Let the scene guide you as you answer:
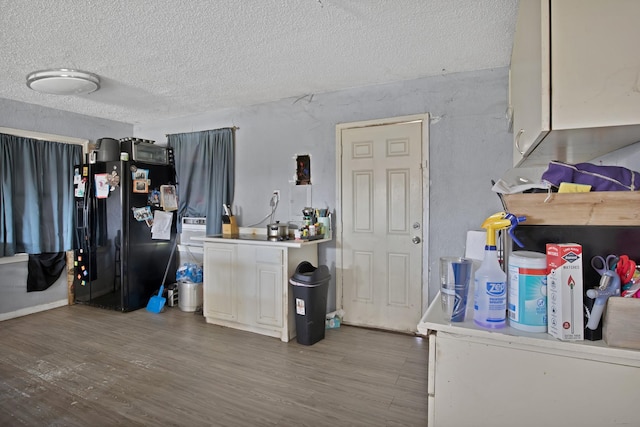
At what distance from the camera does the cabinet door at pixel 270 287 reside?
128 inches

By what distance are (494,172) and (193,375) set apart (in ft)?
9.80

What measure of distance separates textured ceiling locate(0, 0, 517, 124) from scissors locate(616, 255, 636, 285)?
1.73m

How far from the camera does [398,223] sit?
3.39m

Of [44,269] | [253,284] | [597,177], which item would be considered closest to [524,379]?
[597,177]

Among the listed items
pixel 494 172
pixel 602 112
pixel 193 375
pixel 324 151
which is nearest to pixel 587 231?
pixel 602 112

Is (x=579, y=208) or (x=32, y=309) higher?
(x=579, y=208)

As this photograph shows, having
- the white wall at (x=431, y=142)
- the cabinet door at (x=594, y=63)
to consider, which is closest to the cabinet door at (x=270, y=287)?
the white wall at (x=431, y=142)

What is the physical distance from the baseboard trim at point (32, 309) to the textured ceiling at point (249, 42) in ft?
8.07

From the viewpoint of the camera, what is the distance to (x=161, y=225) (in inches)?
175

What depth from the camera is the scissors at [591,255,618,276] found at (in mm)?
1062

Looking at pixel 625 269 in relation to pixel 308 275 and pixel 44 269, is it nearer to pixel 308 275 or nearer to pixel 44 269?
pixel 308 275

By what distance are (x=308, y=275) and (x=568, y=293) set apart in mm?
2263

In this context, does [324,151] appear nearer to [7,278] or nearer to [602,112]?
[602,112]

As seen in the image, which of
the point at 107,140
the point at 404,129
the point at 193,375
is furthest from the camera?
the point at 107,140
